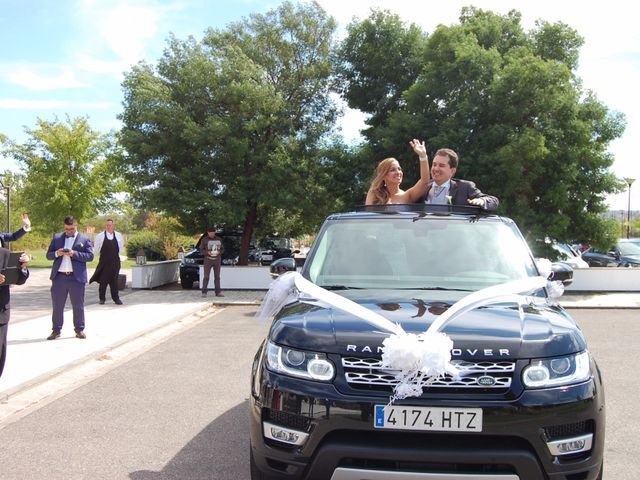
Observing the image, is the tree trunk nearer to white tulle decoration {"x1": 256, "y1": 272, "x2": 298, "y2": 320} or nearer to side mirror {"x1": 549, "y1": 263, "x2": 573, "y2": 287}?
white tulle decoration {"x1": 256, "y1": 272, "x2": 298, "y2": 320}

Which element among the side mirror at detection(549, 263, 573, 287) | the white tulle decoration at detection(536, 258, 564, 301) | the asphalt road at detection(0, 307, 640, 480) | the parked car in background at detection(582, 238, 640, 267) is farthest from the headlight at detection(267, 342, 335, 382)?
the parked car in background at detection(582, 238, 640, 267)

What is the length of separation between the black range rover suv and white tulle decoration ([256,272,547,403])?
1.9 inches

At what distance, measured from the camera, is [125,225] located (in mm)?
71125

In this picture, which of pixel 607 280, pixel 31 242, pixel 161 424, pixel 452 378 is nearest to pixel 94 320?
pixel 161 424

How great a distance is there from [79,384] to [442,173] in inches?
177

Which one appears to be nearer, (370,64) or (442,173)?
(442,173)

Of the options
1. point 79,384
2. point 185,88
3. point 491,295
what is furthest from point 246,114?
point 491,295

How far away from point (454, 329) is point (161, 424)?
123 inches

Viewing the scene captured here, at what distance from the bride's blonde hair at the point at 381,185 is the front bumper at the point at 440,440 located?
3.15 m

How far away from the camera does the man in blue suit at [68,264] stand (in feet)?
28.6

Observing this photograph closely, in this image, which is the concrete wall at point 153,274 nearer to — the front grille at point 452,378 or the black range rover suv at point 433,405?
the black range rover suv at point 433,405

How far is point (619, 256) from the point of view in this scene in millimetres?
22312

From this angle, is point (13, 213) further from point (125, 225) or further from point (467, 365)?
point (467, 365)

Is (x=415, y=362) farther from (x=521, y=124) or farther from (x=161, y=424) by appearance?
(x=521, y=124)
